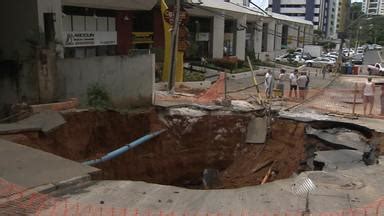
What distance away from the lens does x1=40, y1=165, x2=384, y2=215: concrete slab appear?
673 cm

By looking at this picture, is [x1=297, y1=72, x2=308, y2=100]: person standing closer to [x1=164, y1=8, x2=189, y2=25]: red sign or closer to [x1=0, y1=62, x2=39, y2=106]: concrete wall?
[x1=164, y1=8, x2=189, y2=25]: red sign

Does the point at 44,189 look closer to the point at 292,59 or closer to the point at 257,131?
the point at 257,131

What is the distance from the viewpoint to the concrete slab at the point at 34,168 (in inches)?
296

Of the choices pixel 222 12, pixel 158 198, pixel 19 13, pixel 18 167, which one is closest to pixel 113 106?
pixel 19 13

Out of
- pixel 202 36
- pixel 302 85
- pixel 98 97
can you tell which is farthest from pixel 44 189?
pixel 202 36

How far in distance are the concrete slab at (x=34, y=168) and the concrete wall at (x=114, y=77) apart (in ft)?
19.2

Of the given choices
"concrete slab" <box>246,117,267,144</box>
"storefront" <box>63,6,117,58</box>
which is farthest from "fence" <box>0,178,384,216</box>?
"storefront" <box>63,6,117,58</box>

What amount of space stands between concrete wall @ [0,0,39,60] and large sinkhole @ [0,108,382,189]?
3.31 m

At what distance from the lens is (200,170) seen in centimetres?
1658

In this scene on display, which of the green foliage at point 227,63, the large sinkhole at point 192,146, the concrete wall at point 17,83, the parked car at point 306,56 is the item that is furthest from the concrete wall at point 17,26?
the parked car at point 306,56

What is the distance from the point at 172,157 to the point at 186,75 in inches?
591

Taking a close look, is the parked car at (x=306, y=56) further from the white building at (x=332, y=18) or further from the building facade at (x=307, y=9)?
the white building at (x=332, y=18)

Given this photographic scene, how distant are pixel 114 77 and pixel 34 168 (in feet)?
28.1

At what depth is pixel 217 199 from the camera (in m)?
7.20
